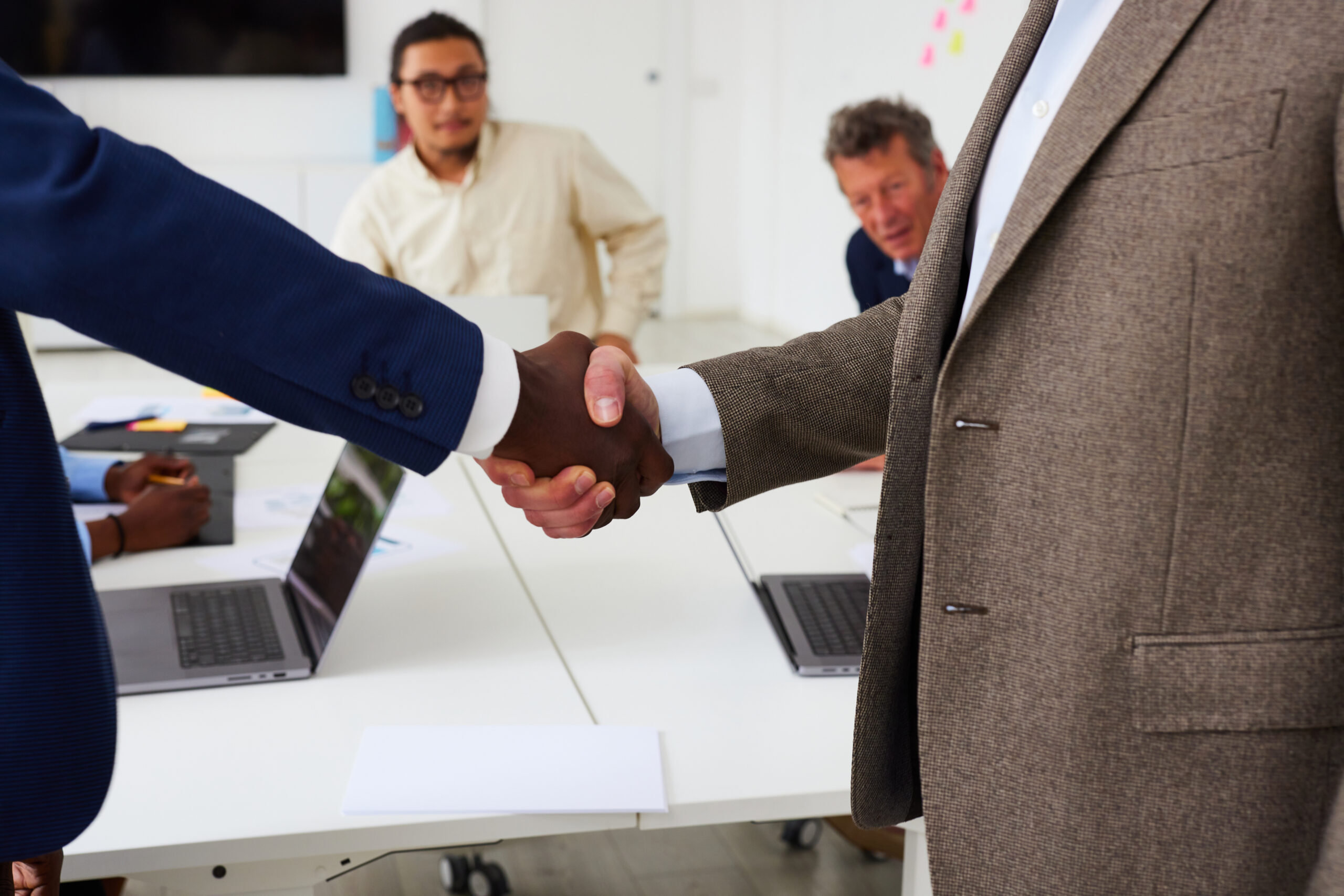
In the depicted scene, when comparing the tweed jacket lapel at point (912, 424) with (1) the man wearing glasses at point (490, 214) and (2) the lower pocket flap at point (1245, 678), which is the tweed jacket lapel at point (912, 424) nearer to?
(2) the lower pocket flap at point (1245, 678)

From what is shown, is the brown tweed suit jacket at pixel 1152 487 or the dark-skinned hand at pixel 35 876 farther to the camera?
the dark-skinned hand at pixel 35 876

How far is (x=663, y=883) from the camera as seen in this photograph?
82.6 inches

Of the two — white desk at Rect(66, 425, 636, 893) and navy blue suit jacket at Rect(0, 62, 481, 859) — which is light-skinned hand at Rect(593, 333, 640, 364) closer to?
white desk at Rect(66, 425, 636, 893)

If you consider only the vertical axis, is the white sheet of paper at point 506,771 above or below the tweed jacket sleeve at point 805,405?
below

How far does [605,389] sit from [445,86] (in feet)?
6.82

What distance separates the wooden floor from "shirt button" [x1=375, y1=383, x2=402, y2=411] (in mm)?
1364

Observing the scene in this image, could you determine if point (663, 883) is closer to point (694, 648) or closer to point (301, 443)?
point (694, 648)

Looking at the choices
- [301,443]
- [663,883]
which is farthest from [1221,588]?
[301,443]

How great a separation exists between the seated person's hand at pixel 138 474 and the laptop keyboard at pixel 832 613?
43.1 inches

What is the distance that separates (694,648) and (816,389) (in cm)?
41

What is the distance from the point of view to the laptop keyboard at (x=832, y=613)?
1.44 metres

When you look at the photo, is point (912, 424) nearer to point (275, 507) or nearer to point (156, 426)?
point (275, 507)

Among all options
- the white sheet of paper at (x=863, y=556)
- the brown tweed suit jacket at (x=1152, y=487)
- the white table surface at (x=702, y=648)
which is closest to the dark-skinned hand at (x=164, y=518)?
the white table surface at (x=702, y=648)

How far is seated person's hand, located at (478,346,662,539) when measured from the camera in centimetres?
128
